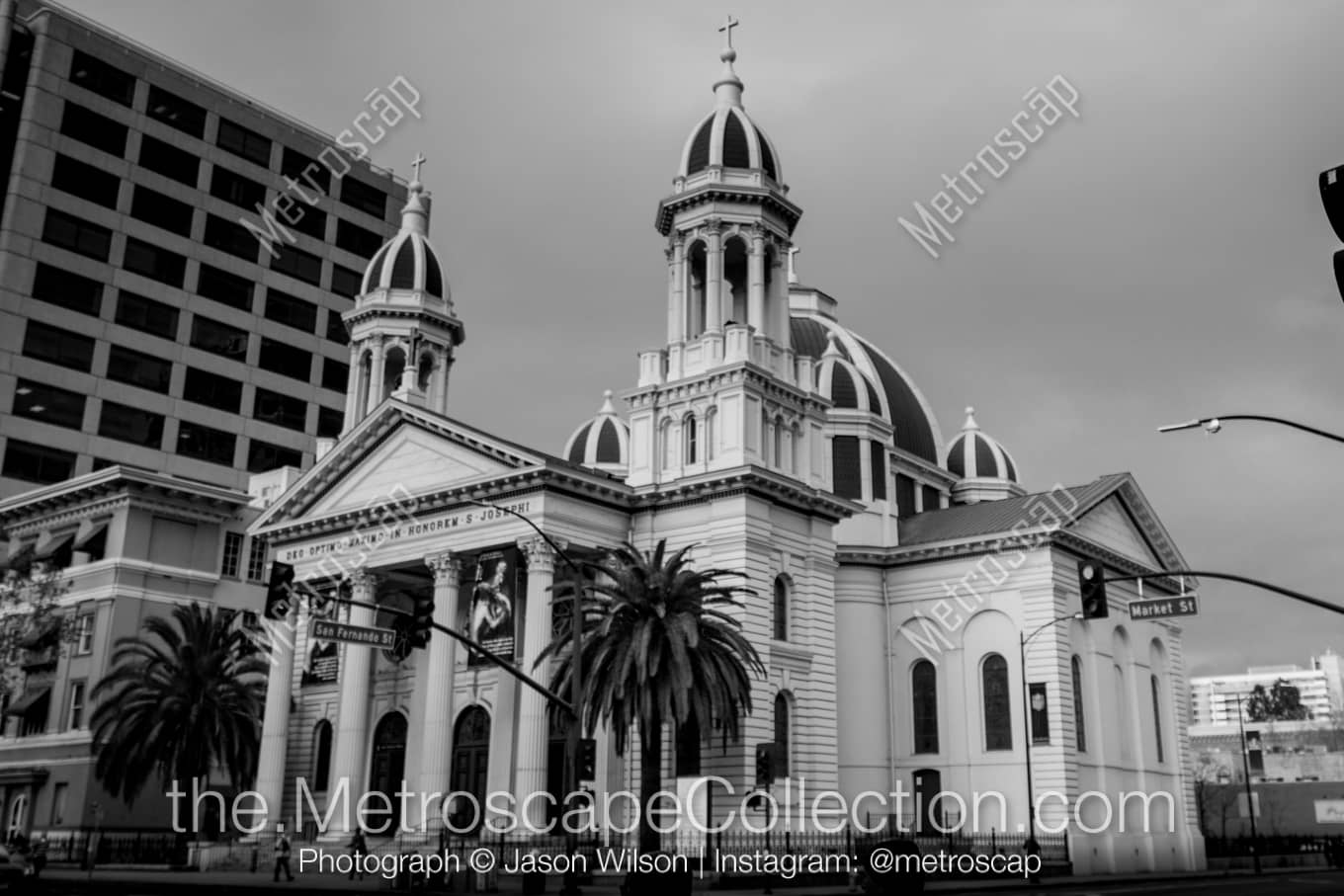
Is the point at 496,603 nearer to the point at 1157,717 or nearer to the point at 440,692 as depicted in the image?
the point at 440,692

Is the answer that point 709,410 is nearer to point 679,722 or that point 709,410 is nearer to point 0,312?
point 679,722

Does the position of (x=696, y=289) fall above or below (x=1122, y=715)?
above

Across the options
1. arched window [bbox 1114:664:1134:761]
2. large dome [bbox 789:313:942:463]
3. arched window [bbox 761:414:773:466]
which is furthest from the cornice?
arched window [bbox 1114:664:1134:761]

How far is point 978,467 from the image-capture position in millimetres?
A: 68375

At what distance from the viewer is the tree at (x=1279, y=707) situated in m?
159

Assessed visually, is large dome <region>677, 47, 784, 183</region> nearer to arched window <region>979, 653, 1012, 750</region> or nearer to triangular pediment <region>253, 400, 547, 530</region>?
triangular pediment <region>253, 400, 547, 530</region>

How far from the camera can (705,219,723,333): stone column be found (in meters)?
47.7

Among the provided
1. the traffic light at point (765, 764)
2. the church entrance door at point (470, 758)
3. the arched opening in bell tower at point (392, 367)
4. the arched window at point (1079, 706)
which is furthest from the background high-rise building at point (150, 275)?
the arched window at point (1079, 706)

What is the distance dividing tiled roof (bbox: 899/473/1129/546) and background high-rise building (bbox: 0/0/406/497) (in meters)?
39.9

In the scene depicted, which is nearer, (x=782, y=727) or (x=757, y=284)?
(x=782, y=727)

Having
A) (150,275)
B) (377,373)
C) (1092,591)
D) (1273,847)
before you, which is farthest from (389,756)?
(1273,847)

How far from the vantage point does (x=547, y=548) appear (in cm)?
4316

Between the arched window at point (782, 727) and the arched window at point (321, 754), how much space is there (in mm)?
18919

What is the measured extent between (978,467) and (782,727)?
27.4 meters
